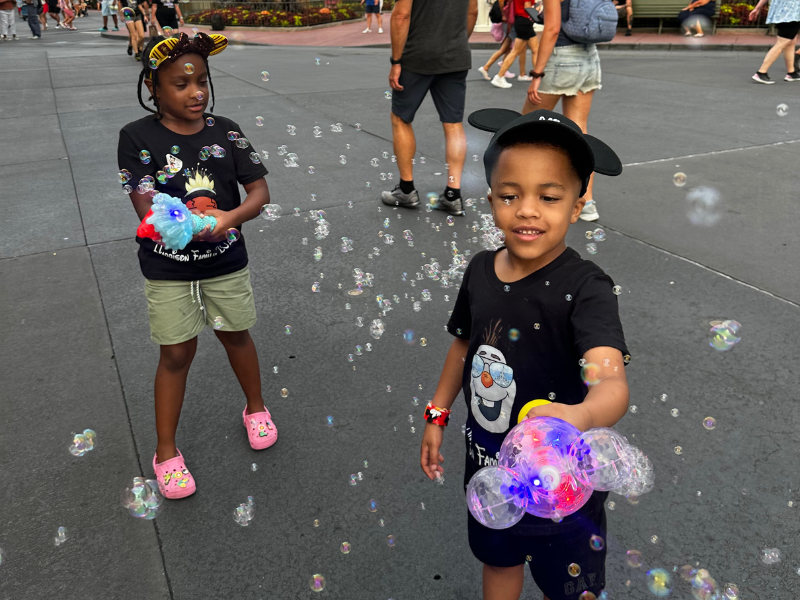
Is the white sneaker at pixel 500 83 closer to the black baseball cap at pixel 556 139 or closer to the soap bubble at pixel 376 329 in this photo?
the soap bubble at pixel 376 329

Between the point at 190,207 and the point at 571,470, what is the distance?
5.36ft

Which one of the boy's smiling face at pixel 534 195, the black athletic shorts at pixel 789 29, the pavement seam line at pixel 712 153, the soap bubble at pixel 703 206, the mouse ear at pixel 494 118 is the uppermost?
the mouse ear at pixel 494 118

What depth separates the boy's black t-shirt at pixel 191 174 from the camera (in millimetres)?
2268

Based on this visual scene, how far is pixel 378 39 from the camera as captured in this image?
19250 mm

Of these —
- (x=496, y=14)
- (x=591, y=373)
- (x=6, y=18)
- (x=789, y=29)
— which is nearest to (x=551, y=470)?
(x=591, y=373)

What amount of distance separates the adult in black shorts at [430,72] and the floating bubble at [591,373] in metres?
3.85

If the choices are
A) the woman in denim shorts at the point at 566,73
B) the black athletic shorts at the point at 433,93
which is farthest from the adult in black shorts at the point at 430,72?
the woman in denim shorts at the point at 566,73

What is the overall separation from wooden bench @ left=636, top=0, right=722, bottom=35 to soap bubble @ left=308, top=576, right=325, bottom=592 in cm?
1894

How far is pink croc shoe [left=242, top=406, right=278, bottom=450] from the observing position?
8.98 ft

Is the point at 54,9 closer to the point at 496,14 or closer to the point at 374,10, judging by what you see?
the point at 374,10

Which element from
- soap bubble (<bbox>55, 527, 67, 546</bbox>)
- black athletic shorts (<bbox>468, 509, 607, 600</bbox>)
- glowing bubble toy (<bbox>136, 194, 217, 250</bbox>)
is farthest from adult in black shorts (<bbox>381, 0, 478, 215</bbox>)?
black athletic shorts (<bbox>468, 509, 607, 600</bbox>)

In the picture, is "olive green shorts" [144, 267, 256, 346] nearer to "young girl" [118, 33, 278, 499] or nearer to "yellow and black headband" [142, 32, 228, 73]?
"young girl" [118, 33, 278, 499]

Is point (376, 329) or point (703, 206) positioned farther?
point (703, 206)

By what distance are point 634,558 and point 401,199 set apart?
3638mm
